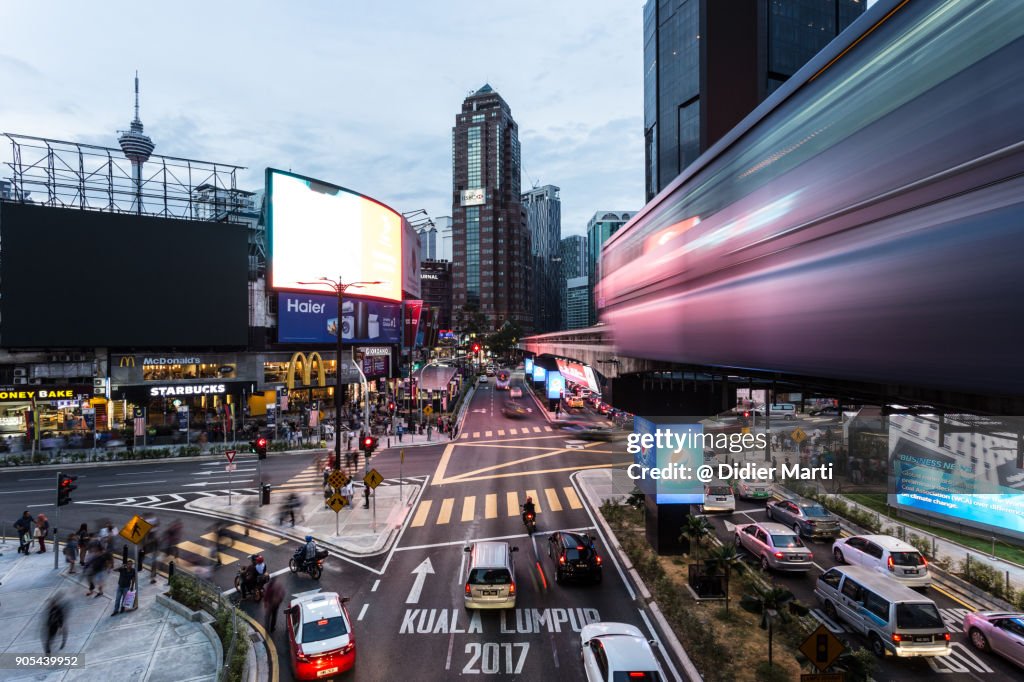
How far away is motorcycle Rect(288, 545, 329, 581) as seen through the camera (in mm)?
17000

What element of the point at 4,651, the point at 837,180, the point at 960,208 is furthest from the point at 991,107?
the point at 4,651

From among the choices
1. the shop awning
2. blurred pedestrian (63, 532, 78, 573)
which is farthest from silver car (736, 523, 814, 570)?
the shop awning

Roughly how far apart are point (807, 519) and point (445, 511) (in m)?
Answer: 15.1

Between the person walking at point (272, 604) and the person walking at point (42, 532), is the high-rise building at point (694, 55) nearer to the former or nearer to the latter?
the person walking at point (272, 604)

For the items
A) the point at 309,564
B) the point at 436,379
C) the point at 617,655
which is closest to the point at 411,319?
the point at 436,379

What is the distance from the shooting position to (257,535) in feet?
70.0

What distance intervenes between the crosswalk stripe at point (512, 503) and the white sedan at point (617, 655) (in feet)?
40.2

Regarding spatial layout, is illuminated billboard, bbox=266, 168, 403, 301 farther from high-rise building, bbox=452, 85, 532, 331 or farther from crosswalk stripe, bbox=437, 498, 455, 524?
high-rise building, bbox=452, 85, 532, 331

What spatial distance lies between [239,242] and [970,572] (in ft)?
177

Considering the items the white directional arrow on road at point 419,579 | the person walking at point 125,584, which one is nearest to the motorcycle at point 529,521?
the white directional arrow on road at point 419,579

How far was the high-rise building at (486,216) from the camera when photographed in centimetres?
16138

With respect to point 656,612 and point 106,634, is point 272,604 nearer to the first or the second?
point 106,634

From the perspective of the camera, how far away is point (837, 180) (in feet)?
18.1

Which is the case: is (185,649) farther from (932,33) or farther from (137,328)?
(137,328)
